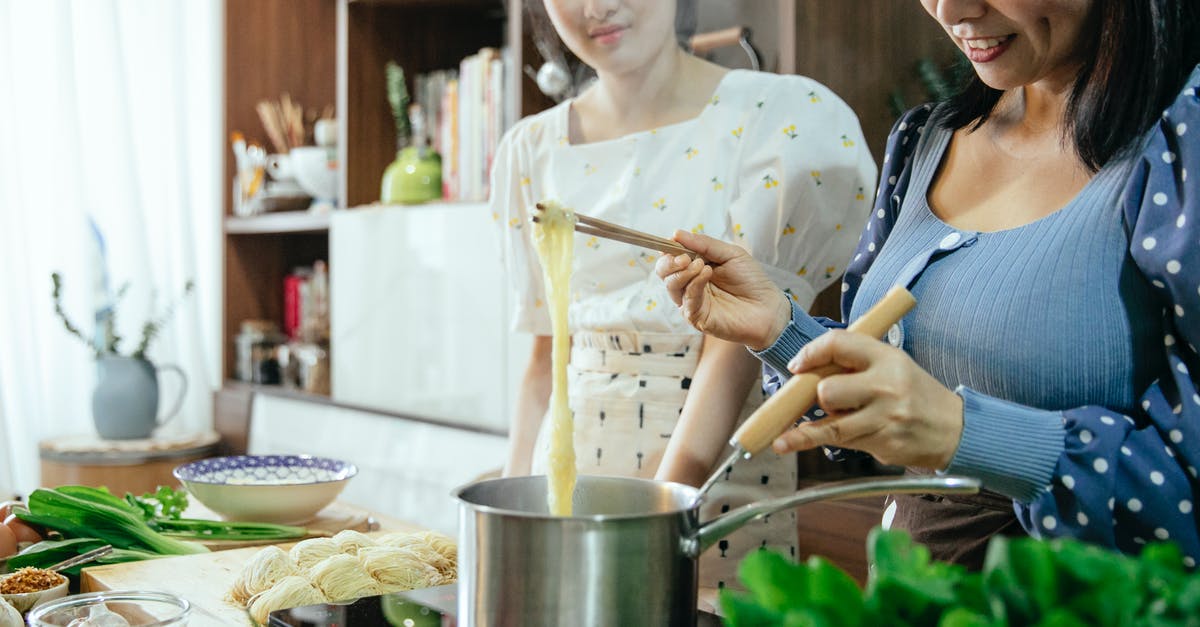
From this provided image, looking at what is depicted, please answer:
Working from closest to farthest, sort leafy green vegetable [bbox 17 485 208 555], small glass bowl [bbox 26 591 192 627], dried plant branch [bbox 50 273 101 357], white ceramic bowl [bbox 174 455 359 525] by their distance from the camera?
small glass bowl [bbox 26 591 192 627] → leafy green vegetable [bbox 17 485 208 555] → white ceramic bowl [bbox 174 455 359 525] → dried plant branch [bbox 50 273 101 357]

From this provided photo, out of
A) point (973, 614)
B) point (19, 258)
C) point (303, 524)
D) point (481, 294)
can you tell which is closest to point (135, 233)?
point (19, 258)

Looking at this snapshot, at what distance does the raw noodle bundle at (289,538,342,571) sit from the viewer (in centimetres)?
111

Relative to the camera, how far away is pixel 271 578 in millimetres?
1085

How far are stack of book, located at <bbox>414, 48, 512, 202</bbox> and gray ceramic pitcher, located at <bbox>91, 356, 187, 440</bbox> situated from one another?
3.43 ft

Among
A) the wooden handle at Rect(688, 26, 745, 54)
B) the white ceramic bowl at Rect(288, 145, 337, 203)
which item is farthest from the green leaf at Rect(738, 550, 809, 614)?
the white ceramic bowl at Rect(288, 145, 337, 203)

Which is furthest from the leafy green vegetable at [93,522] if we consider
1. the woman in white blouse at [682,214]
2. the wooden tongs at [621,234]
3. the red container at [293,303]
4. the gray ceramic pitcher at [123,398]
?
the red container at [293,303]

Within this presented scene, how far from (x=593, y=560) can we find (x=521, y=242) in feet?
A: 3.52

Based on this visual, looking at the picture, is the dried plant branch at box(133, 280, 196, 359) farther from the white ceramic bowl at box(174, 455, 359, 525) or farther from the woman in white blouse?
the woman in white blouse

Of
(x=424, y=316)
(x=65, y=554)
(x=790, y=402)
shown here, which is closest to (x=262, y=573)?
(x=65, y=554)

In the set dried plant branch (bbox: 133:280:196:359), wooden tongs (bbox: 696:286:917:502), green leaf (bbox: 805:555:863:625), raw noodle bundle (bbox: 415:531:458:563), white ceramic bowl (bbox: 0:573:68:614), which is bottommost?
dried plant branch (bbox: 133:280:196:359)

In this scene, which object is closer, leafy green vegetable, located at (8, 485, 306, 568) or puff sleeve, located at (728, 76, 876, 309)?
leafy green vegetable, located at (8, 485, 306, 568)

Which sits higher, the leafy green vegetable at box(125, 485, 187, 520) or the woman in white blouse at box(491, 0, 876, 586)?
the woman in white blouse at box(491, 0, 876, 586)

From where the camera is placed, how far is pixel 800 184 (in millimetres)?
1521

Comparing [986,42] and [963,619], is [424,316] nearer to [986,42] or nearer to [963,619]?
[986,42]
